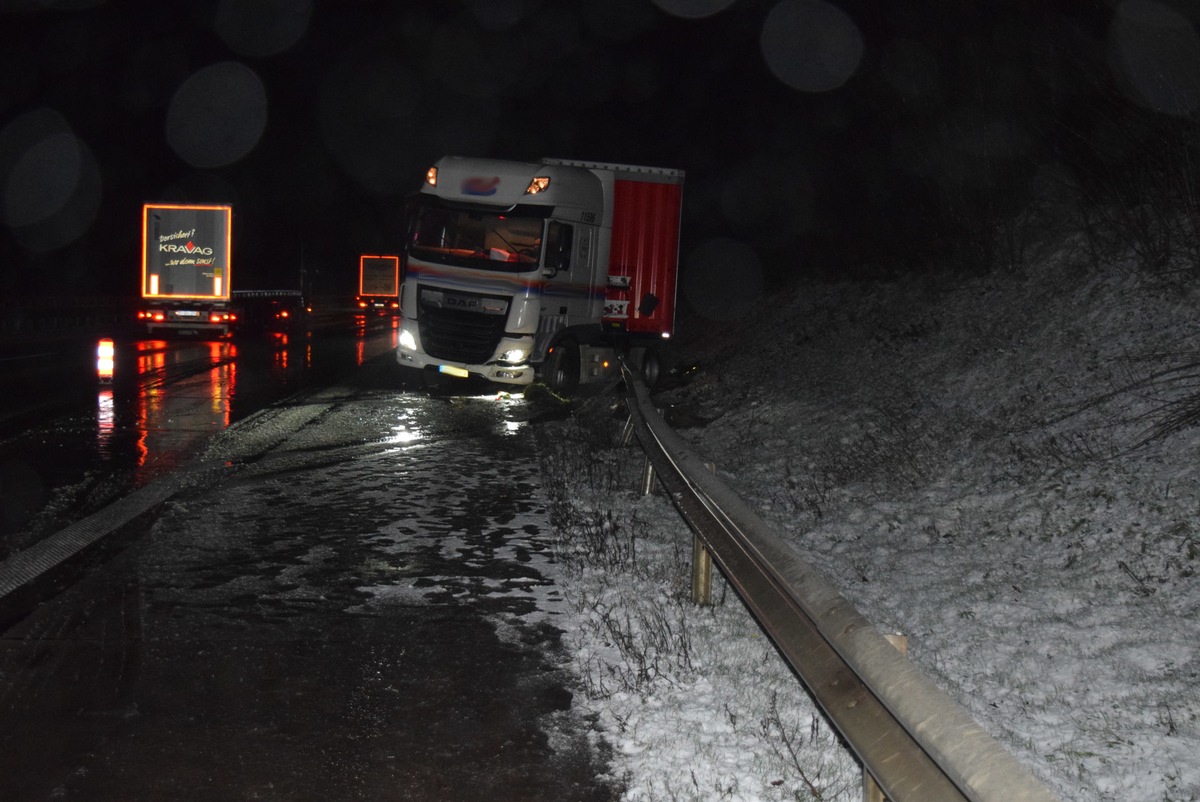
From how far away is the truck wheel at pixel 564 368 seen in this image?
19.9 m

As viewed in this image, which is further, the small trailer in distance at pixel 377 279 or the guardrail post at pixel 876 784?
the small trailer in distance at pixel 377 279

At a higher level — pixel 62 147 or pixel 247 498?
pixel 62 147

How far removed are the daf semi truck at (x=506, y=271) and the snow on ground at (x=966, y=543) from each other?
3.79 metres

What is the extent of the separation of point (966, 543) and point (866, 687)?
4.69 metres

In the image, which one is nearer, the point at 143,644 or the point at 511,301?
the point at 143,644

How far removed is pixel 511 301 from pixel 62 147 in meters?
84.9

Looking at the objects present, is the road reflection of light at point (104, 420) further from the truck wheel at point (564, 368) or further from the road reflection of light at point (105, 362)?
the truck wheel at point (564, 368)

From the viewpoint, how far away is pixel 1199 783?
4230mm

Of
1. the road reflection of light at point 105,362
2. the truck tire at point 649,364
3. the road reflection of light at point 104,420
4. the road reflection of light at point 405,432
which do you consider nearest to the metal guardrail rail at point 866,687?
the road reflection of light at point 405,432

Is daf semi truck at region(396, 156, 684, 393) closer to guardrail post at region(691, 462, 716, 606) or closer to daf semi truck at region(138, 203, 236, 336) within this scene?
guardrail post at region(691, 462, 716, 606)

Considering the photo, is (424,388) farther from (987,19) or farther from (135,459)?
(987,19)

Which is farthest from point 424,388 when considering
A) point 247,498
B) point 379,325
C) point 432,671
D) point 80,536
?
point 379,325

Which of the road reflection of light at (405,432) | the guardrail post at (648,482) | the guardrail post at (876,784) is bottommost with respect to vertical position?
the road reflection of light at (405,432)

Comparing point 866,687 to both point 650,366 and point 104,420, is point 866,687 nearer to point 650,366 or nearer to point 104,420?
point 104,420
